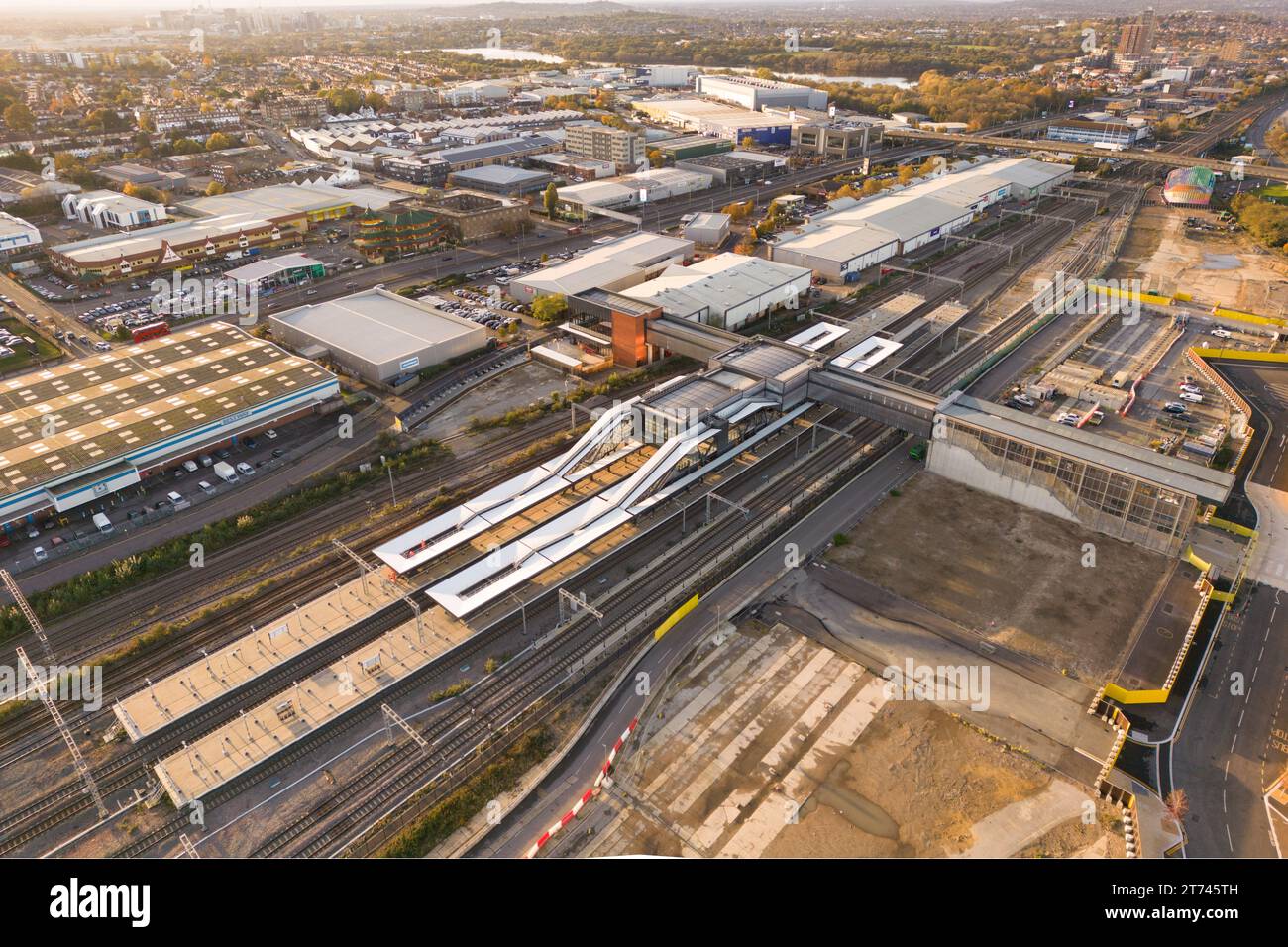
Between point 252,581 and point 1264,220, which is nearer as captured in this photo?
point 252,581

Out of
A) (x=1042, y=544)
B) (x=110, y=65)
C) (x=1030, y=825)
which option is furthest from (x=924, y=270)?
(x=110, y=65)

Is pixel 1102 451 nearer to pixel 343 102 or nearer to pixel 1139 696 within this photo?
pixel 1139 696

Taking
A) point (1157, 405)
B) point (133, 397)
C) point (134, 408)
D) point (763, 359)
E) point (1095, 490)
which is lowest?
point (1157, 405)

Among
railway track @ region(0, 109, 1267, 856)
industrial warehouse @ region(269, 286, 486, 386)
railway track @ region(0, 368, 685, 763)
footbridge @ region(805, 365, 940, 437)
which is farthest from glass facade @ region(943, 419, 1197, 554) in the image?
industrial warehouse @ region(269, 286, 486, 386)

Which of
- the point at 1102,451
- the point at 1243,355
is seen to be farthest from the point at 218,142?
the point at 1243,355

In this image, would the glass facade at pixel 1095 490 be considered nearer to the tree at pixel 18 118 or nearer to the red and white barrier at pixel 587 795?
the red and white barrier at pixel 587 795

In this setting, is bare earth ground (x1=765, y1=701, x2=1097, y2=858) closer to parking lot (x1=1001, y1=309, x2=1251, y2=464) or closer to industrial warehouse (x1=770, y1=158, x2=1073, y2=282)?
parking lot (x1=1001, y1=309, x2=1251, y2=464)
